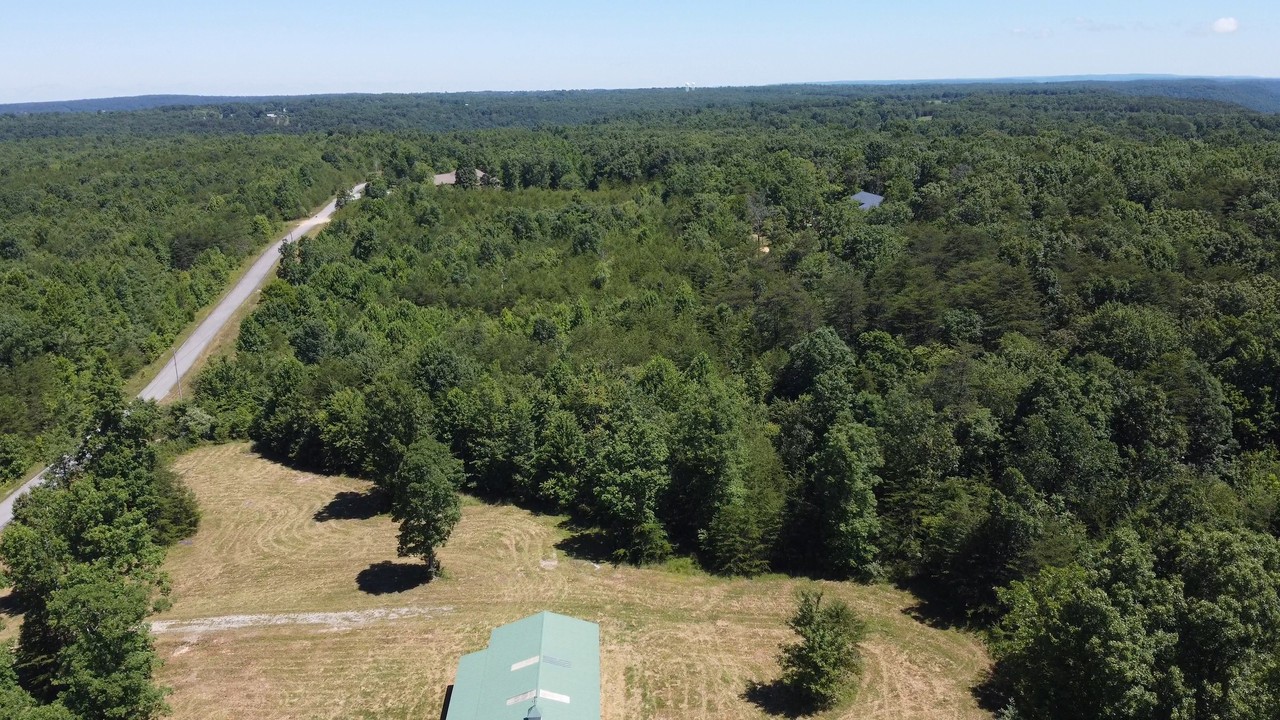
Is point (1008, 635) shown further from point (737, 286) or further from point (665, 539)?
point (737, 286)

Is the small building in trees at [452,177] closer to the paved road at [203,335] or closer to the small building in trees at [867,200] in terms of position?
the paved road at [203,335]

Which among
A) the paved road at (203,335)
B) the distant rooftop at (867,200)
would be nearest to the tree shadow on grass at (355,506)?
the paved road at (203,335)

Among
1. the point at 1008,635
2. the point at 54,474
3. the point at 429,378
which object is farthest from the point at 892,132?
the point at 54,474

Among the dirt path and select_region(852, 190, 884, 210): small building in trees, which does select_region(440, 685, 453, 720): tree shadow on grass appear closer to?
the dirt path

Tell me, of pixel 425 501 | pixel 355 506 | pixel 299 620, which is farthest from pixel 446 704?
pixel 355 506

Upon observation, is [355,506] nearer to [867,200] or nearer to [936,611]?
[936,611]

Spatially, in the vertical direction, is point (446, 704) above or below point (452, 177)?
below
